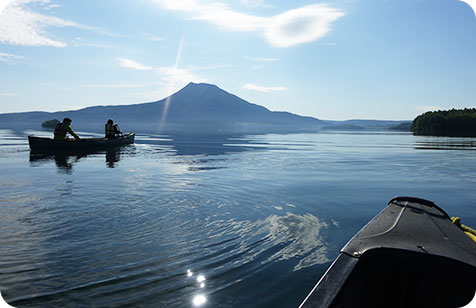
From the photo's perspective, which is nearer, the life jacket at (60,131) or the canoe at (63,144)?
the canoe at (63,144)

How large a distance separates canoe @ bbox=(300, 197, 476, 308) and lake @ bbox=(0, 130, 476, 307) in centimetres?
126

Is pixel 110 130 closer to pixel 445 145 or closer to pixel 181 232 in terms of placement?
pixel 181 232

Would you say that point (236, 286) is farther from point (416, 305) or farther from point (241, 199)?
point (241, 199)

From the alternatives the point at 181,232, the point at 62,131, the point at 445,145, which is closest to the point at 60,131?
the point at 62,131

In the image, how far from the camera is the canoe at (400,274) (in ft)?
12.6

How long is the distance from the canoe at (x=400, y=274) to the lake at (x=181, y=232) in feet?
4.13

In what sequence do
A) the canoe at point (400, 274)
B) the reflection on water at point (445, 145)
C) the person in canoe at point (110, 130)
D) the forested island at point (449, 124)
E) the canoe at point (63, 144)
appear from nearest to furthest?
the canoe at point (400, 274)
the canoe at point (63, 144)
the person in canoe at point (110, 130)
the reflection on water at point (445, 145)
the forested island at point (449, 124)

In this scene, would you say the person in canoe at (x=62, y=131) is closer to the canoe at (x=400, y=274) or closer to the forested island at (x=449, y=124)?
the canoe at (x=400, y=274)

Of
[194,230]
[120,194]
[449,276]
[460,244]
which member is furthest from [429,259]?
[120,194]

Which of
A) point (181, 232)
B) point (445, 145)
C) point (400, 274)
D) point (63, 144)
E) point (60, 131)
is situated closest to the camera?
point (400, 274)

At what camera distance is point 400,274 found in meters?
4.42

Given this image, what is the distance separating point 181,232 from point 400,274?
499cm

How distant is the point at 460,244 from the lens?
15.9ft

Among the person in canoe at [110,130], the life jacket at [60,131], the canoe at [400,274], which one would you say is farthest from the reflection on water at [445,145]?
the canoe at [400,274]
